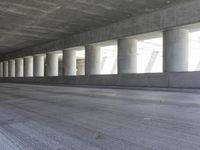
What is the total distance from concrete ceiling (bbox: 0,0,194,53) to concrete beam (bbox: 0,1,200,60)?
2.29 ft

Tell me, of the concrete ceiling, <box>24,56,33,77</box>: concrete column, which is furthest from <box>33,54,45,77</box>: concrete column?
the concrete ceiling

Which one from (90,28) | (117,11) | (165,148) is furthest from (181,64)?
(165,148)

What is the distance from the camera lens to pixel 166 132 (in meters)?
4.87

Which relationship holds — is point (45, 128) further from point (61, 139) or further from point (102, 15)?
point (102, 15)

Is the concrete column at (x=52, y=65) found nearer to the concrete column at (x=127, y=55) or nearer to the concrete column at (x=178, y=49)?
the concrete column at (x=127, y=55)

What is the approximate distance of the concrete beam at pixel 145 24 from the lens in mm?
18777

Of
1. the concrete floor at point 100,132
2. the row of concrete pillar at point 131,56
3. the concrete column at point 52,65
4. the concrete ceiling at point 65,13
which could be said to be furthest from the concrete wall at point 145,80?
the concrete floor at point 100,132

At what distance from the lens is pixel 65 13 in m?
21.6

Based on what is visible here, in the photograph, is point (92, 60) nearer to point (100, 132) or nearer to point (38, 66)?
point (38, 66)

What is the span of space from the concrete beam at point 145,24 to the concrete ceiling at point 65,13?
2.29 ft

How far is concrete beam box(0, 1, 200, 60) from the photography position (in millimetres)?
18777

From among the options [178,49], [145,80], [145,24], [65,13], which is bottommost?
[145,80]

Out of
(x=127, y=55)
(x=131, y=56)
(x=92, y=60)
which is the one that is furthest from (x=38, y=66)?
(x=131, y=56)

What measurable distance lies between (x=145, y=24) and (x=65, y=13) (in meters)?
7.11
